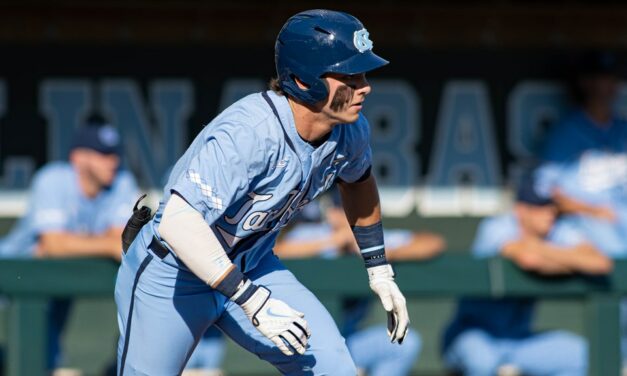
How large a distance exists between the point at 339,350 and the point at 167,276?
556mm

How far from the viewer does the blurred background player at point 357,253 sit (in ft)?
19.0

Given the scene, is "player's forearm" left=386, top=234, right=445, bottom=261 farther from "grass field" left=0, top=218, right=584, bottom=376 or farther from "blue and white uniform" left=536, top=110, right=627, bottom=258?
"blue and white uniform" left=536, top=110, right=627, bottom=258

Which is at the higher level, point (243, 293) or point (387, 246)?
point (243, 293)

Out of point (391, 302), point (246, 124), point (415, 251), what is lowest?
point (415, 251)

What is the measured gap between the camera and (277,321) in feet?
11.1

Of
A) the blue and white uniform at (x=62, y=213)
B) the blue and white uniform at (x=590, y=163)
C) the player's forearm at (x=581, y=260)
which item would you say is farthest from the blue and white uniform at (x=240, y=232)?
the blue and white uniform at (x=590, y=163)

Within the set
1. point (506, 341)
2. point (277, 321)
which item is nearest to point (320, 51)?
point (277, 321)

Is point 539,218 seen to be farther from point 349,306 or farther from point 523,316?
point 349,306

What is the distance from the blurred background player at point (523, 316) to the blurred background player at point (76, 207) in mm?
1703

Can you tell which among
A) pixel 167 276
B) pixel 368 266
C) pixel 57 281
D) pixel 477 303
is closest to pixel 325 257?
pixel 477 303

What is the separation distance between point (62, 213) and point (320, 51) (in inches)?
100.0

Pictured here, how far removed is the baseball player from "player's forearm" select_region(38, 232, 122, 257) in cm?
162

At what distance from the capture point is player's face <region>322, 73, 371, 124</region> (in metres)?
3.57

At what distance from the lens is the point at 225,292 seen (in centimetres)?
343
